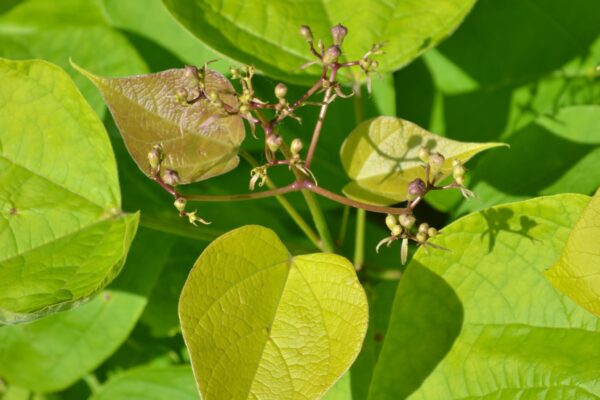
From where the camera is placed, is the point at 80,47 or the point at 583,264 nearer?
the point at 583,264

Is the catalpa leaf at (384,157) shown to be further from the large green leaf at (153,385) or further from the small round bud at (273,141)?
the large green leaf at (153,385)

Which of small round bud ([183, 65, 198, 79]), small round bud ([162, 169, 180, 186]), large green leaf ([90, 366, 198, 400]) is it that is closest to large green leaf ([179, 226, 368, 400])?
small round bud ([162, 169, 180, 186])

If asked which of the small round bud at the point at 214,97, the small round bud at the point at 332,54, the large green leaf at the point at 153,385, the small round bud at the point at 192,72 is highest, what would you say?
the small round bud at the point at 332,54

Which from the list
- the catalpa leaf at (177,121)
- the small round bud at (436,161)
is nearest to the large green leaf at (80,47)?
the catalpa leaf at (177,121)

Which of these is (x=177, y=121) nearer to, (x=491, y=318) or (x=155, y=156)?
(x=155, y=156)

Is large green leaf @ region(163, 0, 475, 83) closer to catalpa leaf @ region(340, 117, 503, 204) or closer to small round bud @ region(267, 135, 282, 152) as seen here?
catalpa leaf @ region(340, 117, 503, 204)

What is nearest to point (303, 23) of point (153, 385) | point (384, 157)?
point (384, 157)
